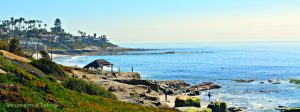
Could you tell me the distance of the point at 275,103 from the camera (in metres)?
56.6

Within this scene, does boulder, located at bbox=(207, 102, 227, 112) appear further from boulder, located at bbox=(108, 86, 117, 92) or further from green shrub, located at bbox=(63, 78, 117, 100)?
green shrub, located at bbox=(63, 78, 117, 100)

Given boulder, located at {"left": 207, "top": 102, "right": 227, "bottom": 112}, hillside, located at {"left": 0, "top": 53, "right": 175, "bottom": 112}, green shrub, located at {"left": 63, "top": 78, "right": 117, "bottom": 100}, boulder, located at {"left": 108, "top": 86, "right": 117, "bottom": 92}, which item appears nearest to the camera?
hillside, located at {"left": 0, "top": 53, "right": 175, "bottom": 112}

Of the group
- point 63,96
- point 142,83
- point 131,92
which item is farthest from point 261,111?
point 63,96

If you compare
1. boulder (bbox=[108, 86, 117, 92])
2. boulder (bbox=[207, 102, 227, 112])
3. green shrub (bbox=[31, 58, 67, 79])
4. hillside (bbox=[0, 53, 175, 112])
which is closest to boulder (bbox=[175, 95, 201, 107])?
boulder (bbox=[207, 102, 227, 112])

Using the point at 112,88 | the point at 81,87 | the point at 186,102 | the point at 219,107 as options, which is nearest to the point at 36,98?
the point at 81,87

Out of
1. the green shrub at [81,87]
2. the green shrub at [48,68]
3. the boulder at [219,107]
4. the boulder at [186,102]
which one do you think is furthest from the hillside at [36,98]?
the boulder at [219,107]

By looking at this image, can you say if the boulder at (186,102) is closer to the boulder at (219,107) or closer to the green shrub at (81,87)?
the boulder at (219,107)

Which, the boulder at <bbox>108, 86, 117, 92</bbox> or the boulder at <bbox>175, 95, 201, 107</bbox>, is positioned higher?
the boulder at <bbox>108, 86, 117, 92</bbox>

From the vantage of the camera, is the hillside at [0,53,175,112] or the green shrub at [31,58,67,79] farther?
the green shrub at [31,58,67,79]

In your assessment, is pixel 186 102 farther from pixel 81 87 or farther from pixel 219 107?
pixel 81 87

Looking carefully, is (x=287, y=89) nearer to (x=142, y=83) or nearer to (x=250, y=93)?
(x=250, y=93)

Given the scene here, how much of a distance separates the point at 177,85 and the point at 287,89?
20393 mm

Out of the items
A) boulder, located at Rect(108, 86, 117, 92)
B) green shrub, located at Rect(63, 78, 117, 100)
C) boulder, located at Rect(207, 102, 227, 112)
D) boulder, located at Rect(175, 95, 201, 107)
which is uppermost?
green shrub, located at Rect(63, 78, 117, 100)

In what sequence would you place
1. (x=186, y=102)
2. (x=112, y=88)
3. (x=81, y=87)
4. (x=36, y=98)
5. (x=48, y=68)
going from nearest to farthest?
(x=36, y=98) → (x=81, y=87) → (x=186, y=102) → (x=48, y=68) → (x=112, y=88)
